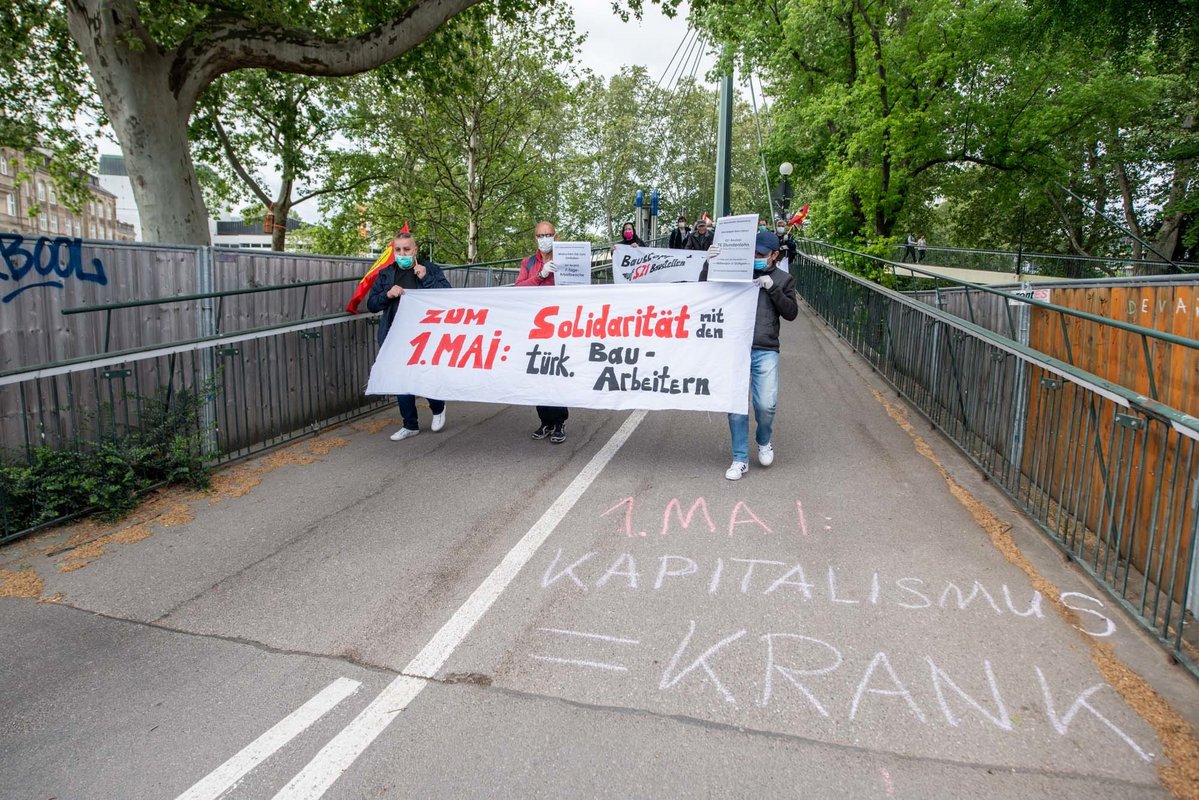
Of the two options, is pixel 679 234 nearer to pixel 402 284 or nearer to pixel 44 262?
pixel 402 284

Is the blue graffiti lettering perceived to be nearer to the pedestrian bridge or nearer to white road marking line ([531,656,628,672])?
the pedestrian bridge

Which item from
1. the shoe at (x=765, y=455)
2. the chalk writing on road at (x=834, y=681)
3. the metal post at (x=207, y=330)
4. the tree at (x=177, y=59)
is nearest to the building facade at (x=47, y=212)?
the tree at (x=177, y=59)

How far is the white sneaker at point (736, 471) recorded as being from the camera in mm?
6188

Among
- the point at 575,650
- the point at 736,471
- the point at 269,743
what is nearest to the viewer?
the point at 269,743

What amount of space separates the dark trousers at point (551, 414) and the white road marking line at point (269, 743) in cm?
441

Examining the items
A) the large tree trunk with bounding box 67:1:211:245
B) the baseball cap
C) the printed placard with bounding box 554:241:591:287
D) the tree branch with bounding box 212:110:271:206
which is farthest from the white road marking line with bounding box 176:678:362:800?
the tree branch with bounding box 212:110:271:206

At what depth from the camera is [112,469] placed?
5578 millimetres

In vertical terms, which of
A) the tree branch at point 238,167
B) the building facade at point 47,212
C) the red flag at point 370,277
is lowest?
the red flag at point 370,277

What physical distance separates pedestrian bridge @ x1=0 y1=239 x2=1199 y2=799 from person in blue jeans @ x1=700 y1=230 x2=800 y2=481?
0.32 m

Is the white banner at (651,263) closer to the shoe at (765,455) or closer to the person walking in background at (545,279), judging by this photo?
the person walking in background at (545,279)

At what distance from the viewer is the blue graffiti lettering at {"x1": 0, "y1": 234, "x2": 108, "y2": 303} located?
531 cm

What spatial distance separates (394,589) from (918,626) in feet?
9.45

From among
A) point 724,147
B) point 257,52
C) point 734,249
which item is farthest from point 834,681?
point 724,147

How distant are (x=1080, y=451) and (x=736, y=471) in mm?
2473
